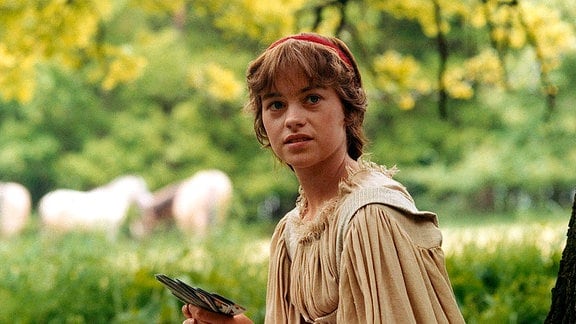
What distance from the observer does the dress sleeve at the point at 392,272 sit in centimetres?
183

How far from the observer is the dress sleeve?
183 cm

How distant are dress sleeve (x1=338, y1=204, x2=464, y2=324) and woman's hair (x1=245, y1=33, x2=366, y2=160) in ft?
0.98

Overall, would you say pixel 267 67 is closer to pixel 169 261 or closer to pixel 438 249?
pixel 438 249

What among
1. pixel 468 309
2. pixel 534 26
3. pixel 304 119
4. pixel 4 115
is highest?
pixel 4 115

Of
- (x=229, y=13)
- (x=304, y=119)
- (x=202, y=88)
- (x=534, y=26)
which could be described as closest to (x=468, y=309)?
(x=304, y=119)

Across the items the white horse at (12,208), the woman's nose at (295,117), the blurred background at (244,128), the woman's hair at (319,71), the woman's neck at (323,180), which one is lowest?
the woman's neck at (323,180)

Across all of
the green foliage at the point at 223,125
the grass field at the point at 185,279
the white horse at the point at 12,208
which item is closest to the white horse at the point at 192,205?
the green foliage at the point at 223,125

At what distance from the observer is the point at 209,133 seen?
64.2ft

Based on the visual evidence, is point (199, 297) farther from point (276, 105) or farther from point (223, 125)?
point (223, 125)

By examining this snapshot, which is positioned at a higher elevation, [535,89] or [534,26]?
[535,89]

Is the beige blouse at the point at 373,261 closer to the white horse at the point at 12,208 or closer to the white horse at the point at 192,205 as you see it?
the white horse at the point at 192,205

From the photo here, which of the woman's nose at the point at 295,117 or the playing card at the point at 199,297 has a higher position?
the woman's nose at the point at 295,117

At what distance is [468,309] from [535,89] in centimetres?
1539

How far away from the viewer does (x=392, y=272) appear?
6.02ft
